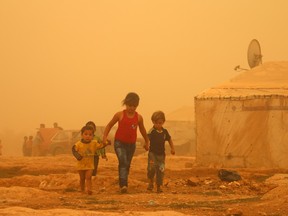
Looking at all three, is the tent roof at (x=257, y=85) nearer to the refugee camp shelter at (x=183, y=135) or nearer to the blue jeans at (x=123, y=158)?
the blue jeans at (x=123, y=158)

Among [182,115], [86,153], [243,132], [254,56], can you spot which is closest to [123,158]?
[86,153]

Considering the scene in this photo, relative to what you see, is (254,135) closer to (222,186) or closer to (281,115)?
(281,115)

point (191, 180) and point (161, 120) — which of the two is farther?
point (191, 180)

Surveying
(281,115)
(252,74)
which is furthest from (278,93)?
(252,74)

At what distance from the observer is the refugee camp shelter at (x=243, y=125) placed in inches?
596

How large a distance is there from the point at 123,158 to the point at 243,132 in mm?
8156

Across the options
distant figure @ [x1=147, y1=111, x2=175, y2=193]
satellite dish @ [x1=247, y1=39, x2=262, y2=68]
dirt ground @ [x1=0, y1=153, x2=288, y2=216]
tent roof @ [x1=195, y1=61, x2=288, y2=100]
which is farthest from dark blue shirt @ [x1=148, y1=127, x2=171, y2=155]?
satellite dish @ [x1=247, y1=39, x2=262, y2=68]

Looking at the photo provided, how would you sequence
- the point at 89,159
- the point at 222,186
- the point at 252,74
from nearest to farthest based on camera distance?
the point at 89,159 → the point at 222,186 → the point at 252,74

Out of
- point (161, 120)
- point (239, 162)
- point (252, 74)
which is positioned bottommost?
point (239, 162)

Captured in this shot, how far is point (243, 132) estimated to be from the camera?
15.6 metres

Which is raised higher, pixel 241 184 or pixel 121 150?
pixel 121 150

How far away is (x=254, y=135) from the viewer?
1542cm

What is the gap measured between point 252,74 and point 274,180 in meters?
8.63

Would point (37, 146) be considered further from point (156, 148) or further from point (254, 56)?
point (156, 148)
